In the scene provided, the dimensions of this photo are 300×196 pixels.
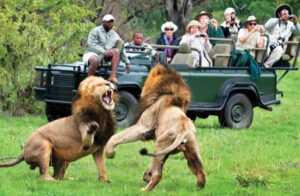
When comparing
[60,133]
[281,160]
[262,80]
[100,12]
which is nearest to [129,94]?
[262,80]

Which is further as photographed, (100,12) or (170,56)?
(100,12)

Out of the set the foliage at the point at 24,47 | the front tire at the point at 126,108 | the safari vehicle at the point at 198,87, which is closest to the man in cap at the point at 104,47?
the safari vehicle at the point at 198,87

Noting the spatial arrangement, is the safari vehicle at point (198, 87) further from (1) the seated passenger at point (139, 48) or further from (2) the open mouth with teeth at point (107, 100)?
(2) the open mouth with teeth at point (107, 100)

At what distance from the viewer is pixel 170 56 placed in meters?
16.0

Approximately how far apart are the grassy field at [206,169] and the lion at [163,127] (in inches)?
11.8

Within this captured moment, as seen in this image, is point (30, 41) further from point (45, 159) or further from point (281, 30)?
point (45, 159)

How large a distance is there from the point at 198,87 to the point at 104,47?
1.78 metres

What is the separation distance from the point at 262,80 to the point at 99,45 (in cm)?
313

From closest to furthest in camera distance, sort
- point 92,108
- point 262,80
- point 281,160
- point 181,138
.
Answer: point 181,138 < point 92,108 < point 281,160 < point 262,80

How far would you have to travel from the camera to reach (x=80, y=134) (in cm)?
951

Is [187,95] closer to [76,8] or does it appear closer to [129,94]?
[129,94]

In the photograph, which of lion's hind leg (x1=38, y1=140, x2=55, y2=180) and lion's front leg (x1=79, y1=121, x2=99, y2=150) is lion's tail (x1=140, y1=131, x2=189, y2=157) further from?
lion's hind leg (x1=38, y1=140, x2=55, y2=180)

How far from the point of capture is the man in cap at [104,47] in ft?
48.2

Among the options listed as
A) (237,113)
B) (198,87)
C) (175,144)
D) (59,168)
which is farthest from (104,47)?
(175,144)
